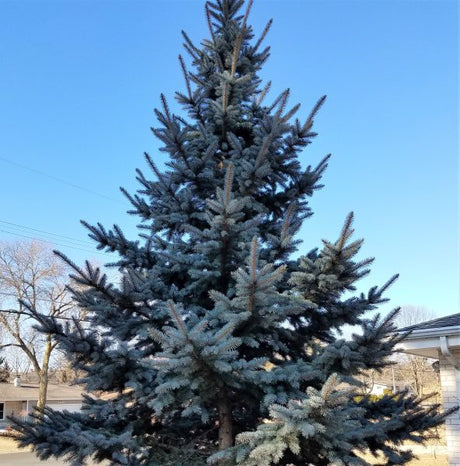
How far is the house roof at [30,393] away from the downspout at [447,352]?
2650 cm

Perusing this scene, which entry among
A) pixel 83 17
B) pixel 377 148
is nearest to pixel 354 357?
pixel 377 148

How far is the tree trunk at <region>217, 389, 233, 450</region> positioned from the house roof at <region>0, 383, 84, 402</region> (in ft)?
87.8

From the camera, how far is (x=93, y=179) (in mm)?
17234

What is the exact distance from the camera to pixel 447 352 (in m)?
5.37

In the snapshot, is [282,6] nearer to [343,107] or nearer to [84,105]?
[343,107]

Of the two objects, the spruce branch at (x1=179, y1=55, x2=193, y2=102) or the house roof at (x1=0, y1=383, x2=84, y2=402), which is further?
the house roof at (x1=0, y1=383, x2=84, y2=402)

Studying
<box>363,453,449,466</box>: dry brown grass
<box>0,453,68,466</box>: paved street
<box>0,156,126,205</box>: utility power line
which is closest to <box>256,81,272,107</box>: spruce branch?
<box>363,453,449,466</box>: dry brown grass

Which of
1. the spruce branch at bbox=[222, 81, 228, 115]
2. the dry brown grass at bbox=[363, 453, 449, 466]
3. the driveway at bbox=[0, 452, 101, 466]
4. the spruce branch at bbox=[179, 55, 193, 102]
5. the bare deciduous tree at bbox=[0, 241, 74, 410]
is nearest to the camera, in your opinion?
the spruce branch at bbox=[222, 81, 228, 115]

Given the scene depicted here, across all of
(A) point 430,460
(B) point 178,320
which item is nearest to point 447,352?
(B) point 178,320

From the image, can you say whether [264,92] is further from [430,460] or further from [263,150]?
[430,460]

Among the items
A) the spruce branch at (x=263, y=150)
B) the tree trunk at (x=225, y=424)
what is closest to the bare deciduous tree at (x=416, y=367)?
the tree trunk at (x=225, y=424)

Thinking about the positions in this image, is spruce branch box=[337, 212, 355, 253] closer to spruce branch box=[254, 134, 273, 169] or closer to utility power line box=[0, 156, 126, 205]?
spruce branch box=[254, 134, 273, 169]

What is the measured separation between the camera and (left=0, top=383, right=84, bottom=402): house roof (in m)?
28.2

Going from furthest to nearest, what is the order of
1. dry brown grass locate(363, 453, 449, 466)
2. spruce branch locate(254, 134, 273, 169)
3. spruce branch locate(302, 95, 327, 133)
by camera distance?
dry brown grass locate(363, 453, 449, 466) → spruce branch locate(302, 95, 327, 133) → spruce branch locate(254, 134, 273, 169)
